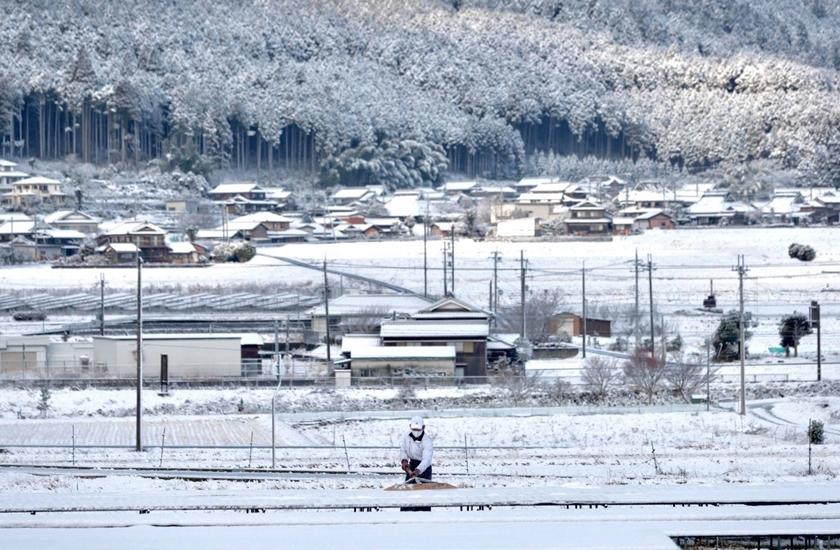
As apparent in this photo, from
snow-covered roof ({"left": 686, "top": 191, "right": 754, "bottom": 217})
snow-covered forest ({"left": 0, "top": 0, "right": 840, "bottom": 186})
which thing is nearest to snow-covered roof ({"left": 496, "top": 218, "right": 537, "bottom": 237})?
snow-covered roof ({"left": 686, "top": 191, "right": 754, "bottom": 217})

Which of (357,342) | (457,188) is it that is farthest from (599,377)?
(457,188)

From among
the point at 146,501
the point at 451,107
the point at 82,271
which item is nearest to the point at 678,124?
the point at 451,107

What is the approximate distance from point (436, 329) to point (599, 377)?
449cm

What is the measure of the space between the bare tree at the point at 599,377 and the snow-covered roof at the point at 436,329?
2.73 metres

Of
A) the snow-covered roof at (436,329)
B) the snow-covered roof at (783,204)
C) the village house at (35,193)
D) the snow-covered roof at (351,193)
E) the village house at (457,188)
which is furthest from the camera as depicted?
the village house at (457,188)

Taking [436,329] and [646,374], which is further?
[436,329]

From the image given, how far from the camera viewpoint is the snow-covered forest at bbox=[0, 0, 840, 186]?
69.4 m

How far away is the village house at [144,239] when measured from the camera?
45125 millimetres

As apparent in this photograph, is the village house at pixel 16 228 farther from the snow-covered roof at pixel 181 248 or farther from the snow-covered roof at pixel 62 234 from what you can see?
the snow-covered roof at pixel 181 248

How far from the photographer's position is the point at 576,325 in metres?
30.8

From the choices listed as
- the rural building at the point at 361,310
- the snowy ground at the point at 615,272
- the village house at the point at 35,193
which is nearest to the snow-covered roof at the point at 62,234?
the snowy ground at the point at 615,272

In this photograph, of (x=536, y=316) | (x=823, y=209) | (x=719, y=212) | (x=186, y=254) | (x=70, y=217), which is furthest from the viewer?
(x=823, y=209)

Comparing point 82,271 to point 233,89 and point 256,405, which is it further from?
point 233,89

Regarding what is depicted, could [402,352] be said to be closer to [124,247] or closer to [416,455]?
[416,455]
